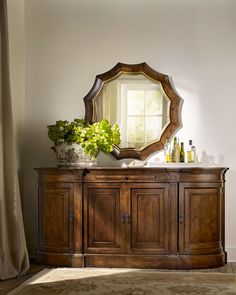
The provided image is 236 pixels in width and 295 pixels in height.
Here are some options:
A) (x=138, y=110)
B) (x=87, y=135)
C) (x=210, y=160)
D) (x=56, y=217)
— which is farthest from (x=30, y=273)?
(x=210, y=160)

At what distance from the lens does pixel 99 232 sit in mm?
4887

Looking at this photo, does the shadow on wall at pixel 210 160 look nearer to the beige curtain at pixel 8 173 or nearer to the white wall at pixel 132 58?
the white wall at pixel 132 58

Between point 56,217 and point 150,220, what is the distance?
2.87ft

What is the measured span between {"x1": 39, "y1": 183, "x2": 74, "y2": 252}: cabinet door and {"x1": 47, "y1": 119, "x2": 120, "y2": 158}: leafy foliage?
0.42 meters

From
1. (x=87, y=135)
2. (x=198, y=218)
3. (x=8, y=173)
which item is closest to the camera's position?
(x=8, y=173)

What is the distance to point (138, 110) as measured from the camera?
5.40m

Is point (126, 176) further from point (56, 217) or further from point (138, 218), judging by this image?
point (56, 217)

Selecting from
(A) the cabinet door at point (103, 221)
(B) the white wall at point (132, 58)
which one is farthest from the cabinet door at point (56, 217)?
(B) the white wall at point (132, 58)

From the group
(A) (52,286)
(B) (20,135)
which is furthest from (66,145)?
(A) (52,286)

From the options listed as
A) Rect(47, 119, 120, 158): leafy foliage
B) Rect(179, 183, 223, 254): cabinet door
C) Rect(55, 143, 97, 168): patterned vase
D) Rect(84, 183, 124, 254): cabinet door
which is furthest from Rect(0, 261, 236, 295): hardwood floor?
Rect(47, 119, 120, 158): leafy foliage

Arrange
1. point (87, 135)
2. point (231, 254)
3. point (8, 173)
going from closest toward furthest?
point (8, 173) → point (87, 135) → point (231, 254)

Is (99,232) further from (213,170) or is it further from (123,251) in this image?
(213,170)

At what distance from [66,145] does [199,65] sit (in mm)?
1573

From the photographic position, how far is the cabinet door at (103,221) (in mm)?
4871
